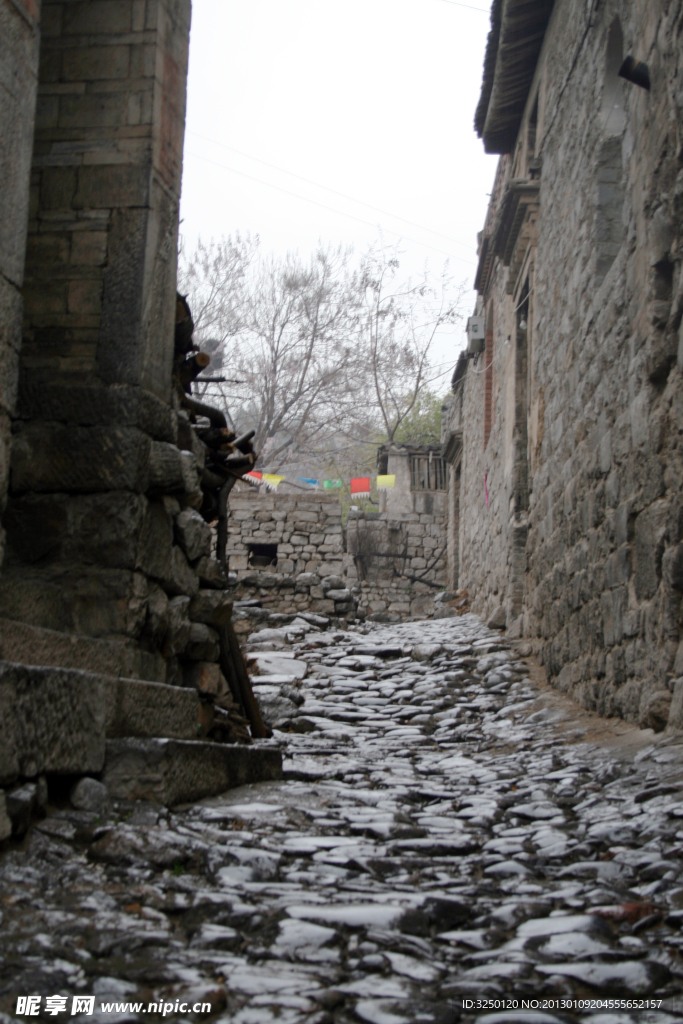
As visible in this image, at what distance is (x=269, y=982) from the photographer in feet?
5.75

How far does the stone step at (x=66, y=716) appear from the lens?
231cm

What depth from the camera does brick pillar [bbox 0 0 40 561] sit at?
2885 mm

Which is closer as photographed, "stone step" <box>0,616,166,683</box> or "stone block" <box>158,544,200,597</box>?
"stone step" <box>0,616,166,683</box>

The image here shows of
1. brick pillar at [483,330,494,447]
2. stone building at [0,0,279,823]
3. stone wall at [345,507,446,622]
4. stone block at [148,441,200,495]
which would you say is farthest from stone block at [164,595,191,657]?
stone wall at [345,507,446,622]

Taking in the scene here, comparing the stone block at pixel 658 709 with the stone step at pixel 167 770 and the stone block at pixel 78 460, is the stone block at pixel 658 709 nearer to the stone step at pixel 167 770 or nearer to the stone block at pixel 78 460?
the stone step at pixel 167 770

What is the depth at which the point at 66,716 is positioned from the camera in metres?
2.61

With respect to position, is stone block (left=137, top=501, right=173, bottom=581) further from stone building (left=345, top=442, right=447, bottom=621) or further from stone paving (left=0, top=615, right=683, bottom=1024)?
stone building (left=345, top=442, right=447, bottom=621)

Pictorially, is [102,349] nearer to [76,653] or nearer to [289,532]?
[76,653]

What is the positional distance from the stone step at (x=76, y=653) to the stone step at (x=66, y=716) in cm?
19

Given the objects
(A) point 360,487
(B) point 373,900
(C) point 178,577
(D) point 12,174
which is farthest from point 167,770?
(A) point 360,487

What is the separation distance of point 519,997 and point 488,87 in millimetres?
10488

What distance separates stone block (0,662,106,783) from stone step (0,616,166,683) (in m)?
0.38

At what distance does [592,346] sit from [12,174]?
3.79 meters

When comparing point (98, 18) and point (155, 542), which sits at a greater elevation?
point (98, 18)
